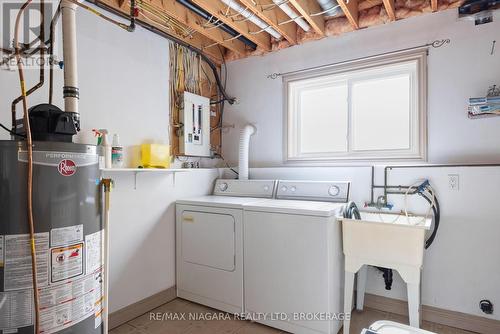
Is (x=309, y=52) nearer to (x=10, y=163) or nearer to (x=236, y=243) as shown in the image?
(x=236, y=243)

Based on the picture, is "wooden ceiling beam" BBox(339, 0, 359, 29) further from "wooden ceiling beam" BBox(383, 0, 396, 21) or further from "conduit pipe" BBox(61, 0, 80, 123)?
"conduit pipe" BBox(61, 0, 80, 123)

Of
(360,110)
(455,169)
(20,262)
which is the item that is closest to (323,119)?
(360,110)

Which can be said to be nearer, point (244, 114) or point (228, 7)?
point (228, 7)

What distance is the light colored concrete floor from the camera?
2.01 metres

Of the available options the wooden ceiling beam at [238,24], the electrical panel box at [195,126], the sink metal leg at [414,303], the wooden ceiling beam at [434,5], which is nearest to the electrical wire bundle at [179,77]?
the electrical panel box at [195,126]

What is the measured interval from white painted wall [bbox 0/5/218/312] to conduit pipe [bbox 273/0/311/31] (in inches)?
44.6

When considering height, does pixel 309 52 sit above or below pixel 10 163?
above

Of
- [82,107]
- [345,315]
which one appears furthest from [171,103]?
[345,315]

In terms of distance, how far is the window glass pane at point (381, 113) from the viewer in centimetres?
245

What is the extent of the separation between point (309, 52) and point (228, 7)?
3.09ft

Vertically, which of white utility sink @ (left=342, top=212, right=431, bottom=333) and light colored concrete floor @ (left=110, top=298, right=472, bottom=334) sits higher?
white utility sink @ (left=342, top=212, right=431, bottom=333)

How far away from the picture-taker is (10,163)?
97 cm

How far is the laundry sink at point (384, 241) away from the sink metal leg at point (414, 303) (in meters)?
0.15

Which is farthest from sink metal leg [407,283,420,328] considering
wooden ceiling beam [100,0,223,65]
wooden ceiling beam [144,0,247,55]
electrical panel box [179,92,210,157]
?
wooden ceiling beam [100,0,223,65]
